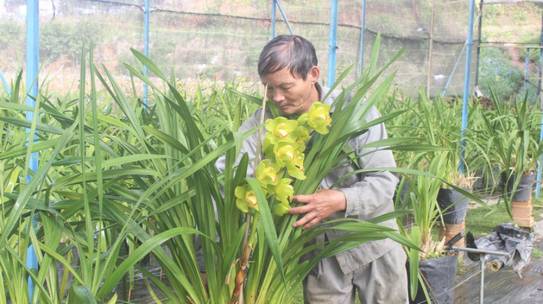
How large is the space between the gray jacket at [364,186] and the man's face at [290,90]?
88 mm

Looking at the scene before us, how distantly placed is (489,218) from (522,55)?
1230 centimetres

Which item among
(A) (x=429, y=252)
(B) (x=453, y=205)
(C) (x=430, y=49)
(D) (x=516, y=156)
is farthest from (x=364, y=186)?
(C) (x=430, y=49)

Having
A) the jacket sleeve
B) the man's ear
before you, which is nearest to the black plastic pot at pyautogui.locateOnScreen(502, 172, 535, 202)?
the jacket sleeve

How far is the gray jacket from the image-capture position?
1674 mm

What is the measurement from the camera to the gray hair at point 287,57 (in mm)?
1666

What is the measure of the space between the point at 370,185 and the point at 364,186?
0.05 ft

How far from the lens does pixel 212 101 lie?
3414mm

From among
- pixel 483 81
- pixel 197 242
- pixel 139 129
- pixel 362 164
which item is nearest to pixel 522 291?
pixel 362 164

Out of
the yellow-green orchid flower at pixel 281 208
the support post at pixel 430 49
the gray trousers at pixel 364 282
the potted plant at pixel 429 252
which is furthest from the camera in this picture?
the support post at pixel 430 49

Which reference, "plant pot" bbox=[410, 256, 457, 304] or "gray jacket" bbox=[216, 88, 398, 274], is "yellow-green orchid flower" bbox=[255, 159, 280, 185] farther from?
"plant pot" bbox=[410, 256, 457, 304]

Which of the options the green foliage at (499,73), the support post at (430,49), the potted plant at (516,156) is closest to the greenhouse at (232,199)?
the potted plant at (516,156)

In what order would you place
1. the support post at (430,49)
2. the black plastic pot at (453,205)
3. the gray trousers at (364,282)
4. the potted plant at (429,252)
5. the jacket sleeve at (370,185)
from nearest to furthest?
the jacket sleeve at (370,185)
the gray trousers at (364,282)
the potted plant at (429,252)
the black plastic pot at (453,205)
the support post at (430,49)

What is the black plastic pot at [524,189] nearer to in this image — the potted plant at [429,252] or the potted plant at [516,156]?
the potted plant at [516,156]

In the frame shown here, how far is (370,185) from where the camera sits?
1.70 meters
